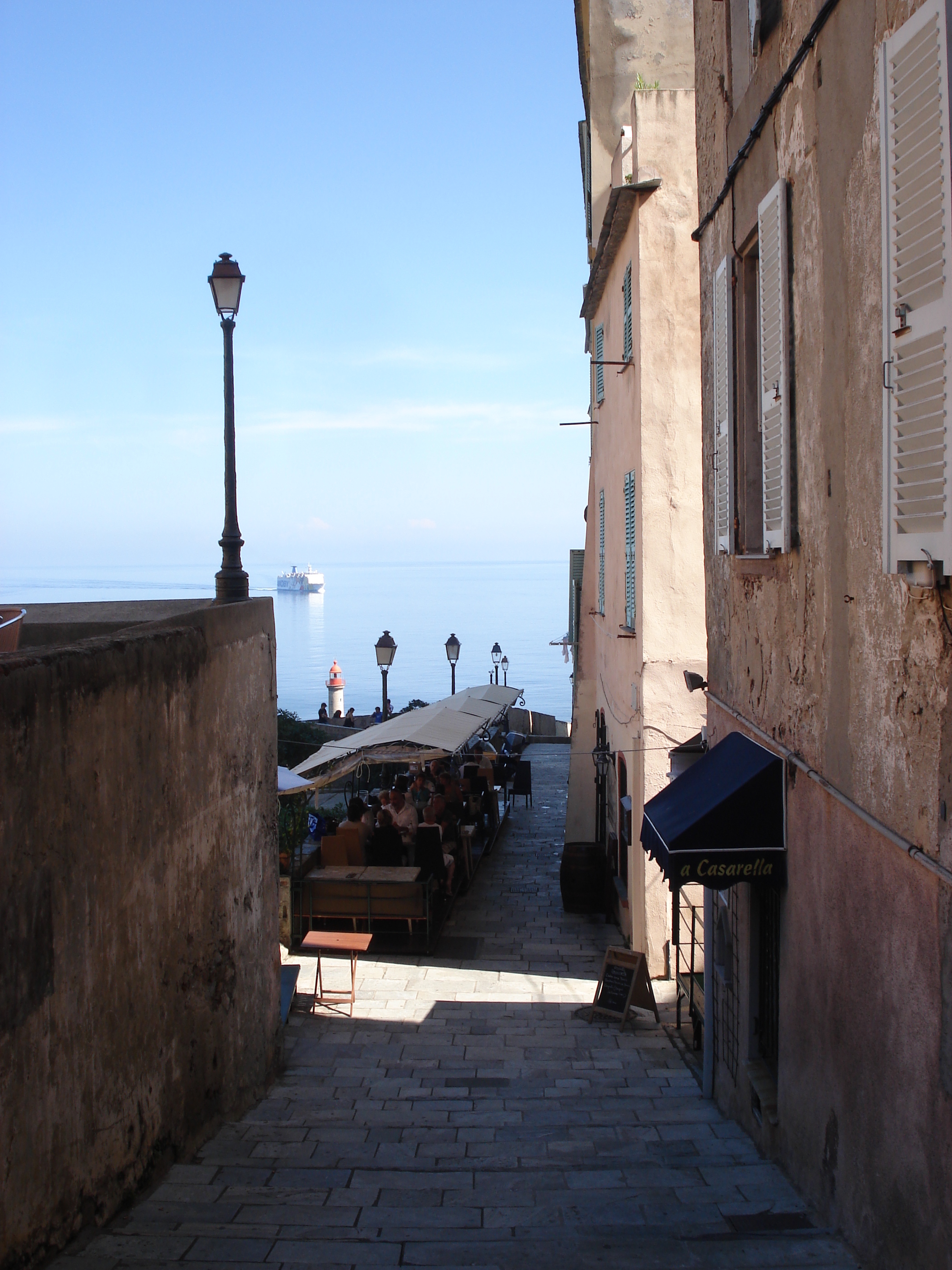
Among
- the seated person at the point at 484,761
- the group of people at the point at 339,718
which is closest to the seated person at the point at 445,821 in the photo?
the seated person at the point at 484,761

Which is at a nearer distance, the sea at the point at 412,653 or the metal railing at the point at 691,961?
the metal railing at the point at 691,961

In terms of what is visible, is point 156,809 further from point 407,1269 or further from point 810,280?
point 810,280

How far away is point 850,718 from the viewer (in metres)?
4.82

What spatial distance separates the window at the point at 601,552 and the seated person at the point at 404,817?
3976mm

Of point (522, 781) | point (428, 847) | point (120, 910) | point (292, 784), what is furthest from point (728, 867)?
point (522, 781)

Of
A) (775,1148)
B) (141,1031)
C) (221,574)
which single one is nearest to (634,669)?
(221,574)

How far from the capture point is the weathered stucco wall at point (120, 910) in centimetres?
406

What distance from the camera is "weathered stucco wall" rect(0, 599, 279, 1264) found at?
4.06 meters

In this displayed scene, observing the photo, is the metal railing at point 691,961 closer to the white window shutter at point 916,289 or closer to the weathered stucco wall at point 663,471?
the weathered stucco wall at point 663,471

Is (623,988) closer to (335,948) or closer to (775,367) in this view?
(335,948)

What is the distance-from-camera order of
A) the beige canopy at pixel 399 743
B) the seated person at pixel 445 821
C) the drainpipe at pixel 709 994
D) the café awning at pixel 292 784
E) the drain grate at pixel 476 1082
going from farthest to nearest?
the beige canopy at pixel 399 743 → the seated person at pixel 445 821 → the café awning at pixel 292 784 → the drain grate at pixel 476 1082 → the drainpipe at pixel 709 994

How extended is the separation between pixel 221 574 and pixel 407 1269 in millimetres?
6008

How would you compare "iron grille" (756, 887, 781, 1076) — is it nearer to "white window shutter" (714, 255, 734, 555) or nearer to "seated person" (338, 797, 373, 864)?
"white window shutter" (714, 255, 734, 555)

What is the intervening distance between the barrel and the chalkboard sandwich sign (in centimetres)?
405
